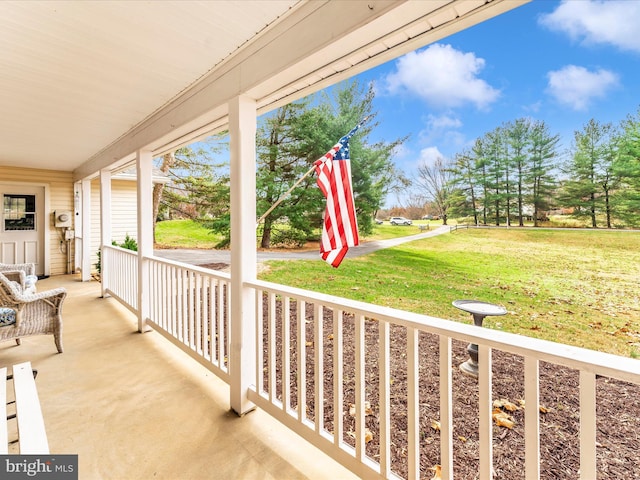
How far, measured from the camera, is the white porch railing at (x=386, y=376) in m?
1.06

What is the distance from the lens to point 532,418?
1080 millimetres

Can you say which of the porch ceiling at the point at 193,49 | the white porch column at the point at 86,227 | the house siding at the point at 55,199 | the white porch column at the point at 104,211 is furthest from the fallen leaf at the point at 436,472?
the house siding at the point at 55,199

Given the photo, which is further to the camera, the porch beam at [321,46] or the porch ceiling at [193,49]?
the porch ceiling at [193,49]

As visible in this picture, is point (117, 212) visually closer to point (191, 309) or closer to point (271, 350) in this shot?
point (191, 309)

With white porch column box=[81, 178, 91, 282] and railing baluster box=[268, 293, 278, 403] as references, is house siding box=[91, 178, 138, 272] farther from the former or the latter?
railing baluster box=[268, 293, 278, 403]

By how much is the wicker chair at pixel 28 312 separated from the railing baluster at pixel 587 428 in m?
4.04

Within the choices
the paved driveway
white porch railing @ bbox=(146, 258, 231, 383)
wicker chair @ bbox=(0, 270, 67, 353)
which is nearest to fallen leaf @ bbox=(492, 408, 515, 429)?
the paved driveway

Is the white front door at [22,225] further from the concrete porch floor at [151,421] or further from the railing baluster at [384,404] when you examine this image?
the railing baluster at [384,404]

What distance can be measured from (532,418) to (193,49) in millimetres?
2615

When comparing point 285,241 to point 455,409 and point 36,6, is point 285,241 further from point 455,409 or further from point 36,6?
point 36,6

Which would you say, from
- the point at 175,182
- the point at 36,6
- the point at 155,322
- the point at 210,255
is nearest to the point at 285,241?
the point at 155,322

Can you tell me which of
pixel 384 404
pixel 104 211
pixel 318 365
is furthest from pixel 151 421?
pixel 104 211

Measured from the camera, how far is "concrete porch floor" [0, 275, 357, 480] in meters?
1.75

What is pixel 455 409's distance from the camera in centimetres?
206
